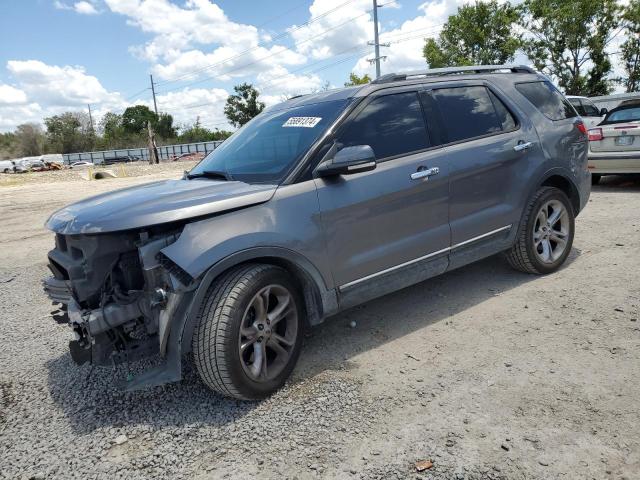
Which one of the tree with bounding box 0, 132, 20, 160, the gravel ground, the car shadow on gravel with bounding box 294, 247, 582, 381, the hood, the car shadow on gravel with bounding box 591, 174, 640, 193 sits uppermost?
the tree with bounding box 0, 132, 20, 160

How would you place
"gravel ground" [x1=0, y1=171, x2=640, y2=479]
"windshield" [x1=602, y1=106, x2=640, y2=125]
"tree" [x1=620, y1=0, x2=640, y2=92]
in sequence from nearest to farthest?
"gravel ground" [x1=0, y1=171, x2=640, y2=479]
"windshield" [x1=602, y1=106, x2=640, y2=125]
"tree" [x1=620, y1=0, x2=640, y2=92]

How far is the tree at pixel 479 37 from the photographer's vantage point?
116 feet

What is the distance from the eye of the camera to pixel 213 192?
2977 mm

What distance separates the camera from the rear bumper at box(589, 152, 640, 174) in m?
8.30

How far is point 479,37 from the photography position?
36.6 metres

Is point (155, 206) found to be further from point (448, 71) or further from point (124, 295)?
point (448, 71)

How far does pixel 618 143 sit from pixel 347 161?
24.9 ft

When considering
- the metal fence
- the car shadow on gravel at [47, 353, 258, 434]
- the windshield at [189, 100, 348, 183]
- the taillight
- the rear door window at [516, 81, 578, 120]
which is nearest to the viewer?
the car shadow on gravel at [47, 353, 258, 434]

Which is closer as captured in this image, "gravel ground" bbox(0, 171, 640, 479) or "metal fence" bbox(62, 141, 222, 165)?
"gravel ground" bbox(0, 171, 640, 479)

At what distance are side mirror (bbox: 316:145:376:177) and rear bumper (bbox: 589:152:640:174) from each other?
23.9ft

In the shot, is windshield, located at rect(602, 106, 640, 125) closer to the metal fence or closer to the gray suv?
the gray suv

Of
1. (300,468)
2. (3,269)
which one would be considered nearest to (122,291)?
(300,468)

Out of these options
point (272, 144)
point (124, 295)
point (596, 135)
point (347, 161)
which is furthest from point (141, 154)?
point (347, 161)

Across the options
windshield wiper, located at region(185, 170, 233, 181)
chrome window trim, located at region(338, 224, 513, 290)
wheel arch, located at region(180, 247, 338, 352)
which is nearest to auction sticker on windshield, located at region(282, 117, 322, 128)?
windshield wiper, located at region(185, 170, 233, 181)
